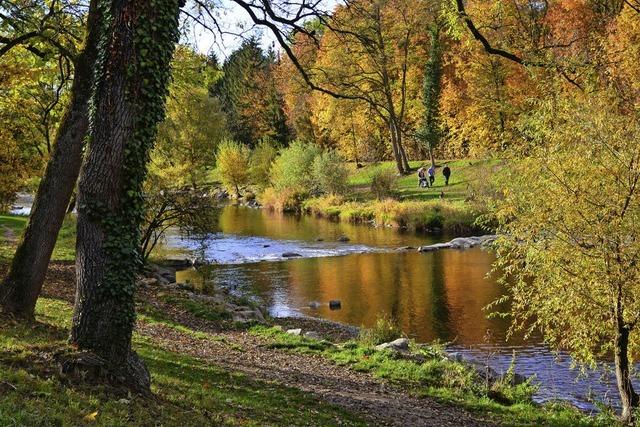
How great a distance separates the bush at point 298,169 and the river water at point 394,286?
12.4 meters

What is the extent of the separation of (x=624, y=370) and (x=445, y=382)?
9.79 ft

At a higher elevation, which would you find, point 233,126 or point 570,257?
point 233,126

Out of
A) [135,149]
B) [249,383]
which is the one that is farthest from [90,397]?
[249,383]

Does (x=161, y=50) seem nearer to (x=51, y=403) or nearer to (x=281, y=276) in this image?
(x=51, y=403)

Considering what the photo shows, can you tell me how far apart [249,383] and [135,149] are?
159 inches

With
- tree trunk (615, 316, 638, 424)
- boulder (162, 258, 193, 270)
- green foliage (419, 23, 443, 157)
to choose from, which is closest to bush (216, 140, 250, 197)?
green foliage (419, 23, 443, 157)

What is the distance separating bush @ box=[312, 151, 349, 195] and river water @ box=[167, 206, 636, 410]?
32.1 feet

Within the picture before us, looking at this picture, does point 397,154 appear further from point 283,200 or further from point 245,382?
point 245,382

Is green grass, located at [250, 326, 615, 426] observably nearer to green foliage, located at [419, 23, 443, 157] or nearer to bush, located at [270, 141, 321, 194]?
bush, located at [270, 141, 321, 194]

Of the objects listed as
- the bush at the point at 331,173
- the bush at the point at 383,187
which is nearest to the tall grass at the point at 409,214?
the bush at the point at 383,187

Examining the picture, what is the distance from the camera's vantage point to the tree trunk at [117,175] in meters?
5.85

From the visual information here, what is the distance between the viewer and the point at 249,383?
8.35 meters

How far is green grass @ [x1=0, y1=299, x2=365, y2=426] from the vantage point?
4.68m

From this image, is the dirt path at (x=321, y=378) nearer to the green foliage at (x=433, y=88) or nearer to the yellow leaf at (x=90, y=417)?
the yellow leaf at (x=90, y=417)
